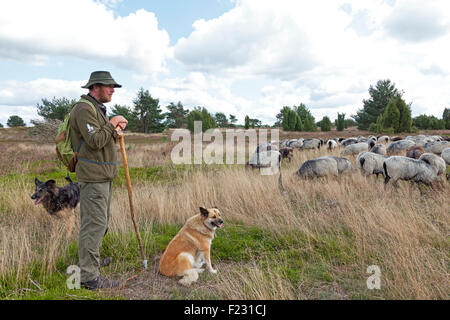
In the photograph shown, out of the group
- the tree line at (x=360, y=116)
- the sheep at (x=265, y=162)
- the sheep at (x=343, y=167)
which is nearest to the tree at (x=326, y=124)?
the tree line at (x=360, y=116)

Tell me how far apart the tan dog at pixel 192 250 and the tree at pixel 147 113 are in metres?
47.9

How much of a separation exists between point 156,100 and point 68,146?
49022 millimetres

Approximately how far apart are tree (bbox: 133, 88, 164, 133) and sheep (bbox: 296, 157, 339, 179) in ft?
141

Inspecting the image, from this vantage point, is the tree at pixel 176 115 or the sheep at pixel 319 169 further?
the tree at pixel 176 115

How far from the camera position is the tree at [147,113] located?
1918 inches

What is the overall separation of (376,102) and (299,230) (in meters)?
56.2

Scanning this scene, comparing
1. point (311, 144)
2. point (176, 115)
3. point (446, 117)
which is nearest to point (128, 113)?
point (176, 115)

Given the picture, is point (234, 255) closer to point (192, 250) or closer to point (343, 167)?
point (192, 250)

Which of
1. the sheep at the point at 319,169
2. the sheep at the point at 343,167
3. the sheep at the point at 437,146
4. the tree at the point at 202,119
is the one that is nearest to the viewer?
the sheep at the point at 319,169

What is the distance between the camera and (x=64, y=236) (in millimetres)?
5070

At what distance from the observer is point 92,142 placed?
329 cm

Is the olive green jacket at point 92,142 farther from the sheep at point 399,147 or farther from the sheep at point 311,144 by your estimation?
the sheep at point 311,144

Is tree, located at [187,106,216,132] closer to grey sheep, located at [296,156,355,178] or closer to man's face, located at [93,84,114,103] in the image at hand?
grey sheep, located at [296,156,355,178]
